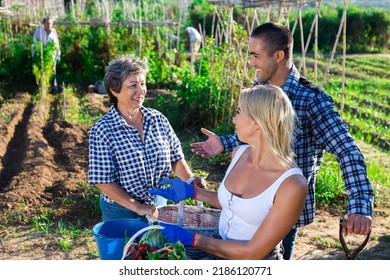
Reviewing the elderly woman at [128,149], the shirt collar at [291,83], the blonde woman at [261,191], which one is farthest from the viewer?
the elderly woman at [128,149]

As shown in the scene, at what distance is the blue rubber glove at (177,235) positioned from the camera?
2.12 m

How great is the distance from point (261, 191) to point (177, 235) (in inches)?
13.3

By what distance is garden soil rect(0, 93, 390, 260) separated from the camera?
418cm

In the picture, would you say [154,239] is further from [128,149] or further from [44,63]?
[44,63]

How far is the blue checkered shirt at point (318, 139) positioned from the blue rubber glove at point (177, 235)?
0.66 meters

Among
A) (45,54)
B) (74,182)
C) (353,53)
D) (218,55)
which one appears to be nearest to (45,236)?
(74,182)

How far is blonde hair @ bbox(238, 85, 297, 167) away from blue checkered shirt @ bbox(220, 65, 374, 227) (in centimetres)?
35

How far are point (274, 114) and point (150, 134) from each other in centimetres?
93

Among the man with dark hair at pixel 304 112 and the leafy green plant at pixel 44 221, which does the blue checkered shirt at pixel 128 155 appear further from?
the leafy green plant at pixel 44 221

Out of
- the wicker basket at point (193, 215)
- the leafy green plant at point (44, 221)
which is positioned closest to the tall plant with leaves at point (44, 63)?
the leafy green plant at point (44, 221)

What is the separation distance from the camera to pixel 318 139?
259cm

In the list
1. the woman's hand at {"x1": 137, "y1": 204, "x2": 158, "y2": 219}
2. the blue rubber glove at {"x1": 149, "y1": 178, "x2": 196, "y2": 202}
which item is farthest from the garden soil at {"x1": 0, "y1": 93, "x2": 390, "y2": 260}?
the blue rubber glove at {"x1": 149, "y1": 178, "x2": 196, "y2": 202}

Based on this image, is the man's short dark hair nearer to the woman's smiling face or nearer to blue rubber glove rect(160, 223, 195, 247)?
the woman's smiling face
